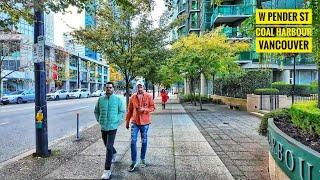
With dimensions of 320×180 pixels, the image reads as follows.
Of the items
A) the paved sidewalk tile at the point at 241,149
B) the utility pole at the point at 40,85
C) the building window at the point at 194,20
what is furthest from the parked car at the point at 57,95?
the utility pole at the point at 40,85

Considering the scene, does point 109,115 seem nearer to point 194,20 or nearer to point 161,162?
point 161,162

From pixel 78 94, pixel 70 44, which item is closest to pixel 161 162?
pixel 70 44

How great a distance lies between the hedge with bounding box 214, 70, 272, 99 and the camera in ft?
84.5

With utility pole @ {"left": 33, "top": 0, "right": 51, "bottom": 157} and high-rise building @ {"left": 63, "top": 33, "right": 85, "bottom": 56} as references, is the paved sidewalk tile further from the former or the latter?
high-rise building @ {"left": 63, "top": 33, "right": 85, "bottom": 56}

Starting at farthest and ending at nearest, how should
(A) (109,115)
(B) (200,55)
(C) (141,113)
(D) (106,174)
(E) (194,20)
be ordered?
(E) (194,20), (B) (200,55), (C) (141,113), (A) (109,115), (D) (106,174)

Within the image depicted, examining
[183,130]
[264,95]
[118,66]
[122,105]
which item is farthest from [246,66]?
[122,105]

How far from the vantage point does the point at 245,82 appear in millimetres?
27281

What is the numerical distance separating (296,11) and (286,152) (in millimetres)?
2666

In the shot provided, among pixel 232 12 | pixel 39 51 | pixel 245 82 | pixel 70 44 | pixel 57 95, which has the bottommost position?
pixel 57 95

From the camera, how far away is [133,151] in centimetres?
795

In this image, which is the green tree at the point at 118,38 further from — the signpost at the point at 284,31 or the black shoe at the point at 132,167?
the signpost at the point at 284,31

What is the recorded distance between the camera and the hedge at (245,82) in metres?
25.8

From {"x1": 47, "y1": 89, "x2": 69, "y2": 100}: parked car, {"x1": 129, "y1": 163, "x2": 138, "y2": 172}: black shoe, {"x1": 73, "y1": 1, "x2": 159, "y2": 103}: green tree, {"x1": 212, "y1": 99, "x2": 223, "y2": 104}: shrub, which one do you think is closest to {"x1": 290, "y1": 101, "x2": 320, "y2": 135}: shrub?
{"x1": 129, "y1": 163, "x2": 138, "y2": 172}: black shoe

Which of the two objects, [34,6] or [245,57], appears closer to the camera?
[34,6]
